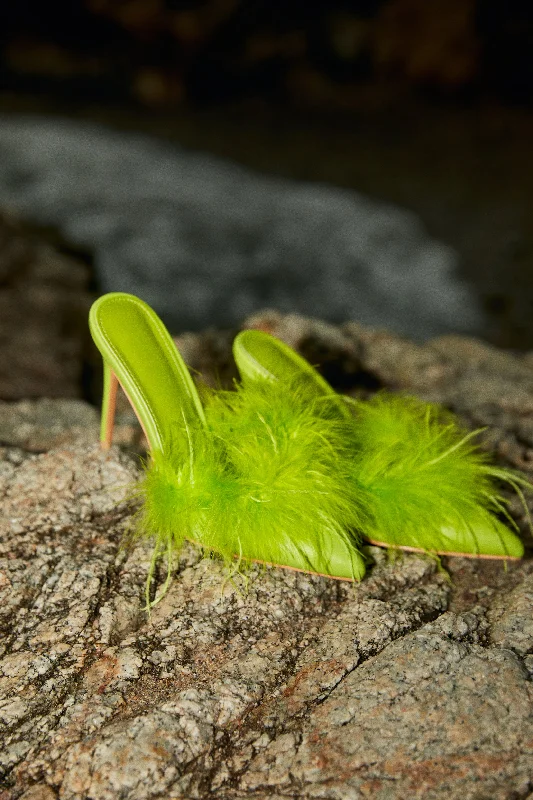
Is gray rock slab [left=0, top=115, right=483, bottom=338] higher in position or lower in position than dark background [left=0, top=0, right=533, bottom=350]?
lower

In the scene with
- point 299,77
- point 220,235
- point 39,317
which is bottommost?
point 220,235

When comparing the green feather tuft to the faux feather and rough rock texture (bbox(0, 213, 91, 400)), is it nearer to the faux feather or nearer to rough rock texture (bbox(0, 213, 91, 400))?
the faux feather

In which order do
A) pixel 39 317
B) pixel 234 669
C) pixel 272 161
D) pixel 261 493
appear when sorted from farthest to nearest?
pixel 272 161
pixel 39 317
pixel 261 493
pixel 234 669

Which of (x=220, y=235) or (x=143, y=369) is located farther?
(x=220, y=235)

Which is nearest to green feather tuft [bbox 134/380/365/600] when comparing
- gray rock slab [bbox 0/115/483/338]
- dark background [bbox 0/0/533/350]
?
gray rock slab [bbox 0/115/483/338]

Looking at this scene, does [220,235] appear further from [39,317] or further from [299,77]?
[299,77]

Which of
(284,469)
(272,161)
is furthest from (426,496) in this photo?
(272,161)

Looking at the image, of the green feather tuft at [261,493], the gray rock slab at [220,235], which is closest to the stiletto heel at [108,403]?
the green feather tuft at [261,493]
